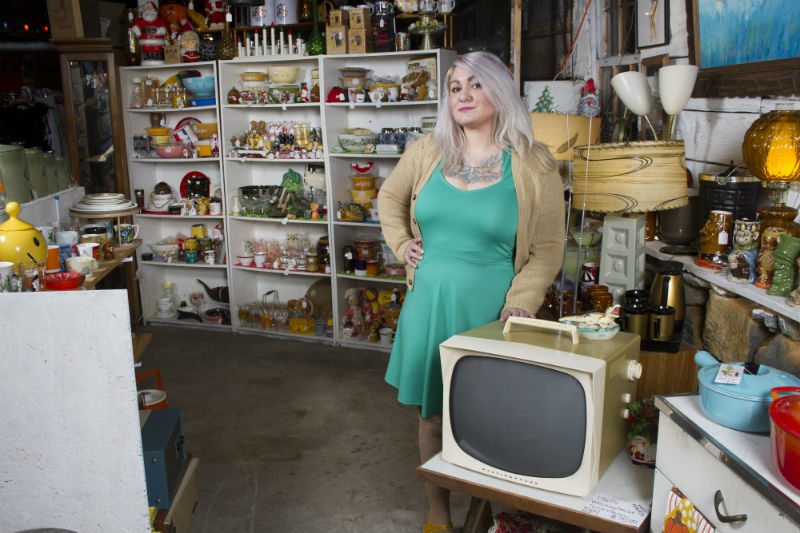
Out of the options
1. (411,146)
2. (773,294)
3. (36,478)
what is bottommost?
(36,478)

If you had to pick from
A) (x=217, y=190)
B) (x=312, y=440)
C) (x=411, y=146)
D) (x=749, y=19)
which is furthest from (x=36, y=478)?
(x=217, y=190)

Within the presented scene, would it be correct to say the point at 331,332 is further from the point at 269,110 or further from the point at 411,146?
the point at 411,146

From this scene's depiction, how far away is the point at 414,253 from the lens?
196cm

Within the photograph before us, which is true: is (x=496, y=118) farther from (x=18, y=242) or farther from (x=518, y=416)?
(x=18, y=242)

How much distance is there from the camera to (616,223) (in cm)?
231

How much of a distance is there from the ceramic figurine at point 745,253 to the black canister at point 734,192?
0.59 feet

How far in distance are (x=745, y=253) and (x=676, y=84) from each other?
589mm

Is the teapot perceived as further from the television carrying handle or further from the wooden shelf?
the television carrying handle

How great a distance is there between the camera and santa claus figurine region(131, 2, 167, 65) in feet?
14.7

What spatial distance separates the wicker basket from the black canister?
0.42 feet

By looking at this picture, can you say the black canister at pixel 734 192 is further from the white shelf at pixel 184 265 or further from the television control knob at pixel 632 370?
the white shelf at pixel 184 265

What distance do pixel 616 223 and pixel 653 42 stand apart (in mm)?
Result: 1039

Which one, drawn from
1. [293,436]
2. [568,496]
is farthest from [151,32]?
[568,496]

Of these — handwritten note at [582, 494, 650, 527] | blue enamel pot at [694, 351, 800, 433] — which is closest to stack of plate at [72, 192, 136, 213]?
handwritten note at [582, 494, 650, 527]
